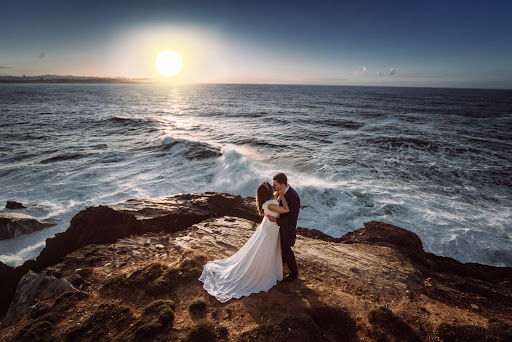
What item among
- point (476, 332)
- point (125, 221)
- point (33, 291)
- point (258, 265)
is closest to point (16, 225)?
point (125, 221)

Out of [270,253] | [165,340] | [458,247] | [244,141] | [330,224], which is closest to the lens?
[165,340]

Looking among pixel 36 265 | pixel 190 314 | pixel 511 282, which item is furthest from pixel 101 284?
pixel 511 282

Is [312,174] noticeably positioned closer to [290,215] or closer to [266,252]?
[290,215]

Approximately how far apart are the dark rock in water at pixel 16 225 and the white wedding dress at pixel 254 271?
1130cm

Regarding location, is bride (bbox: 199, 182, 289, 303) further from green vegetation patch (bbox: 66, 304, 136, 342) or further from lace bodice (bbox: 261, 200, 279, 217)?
green vegetation patch (bbox: 66, 304, 136, 342)

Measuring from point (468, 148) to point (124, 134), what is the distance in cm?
4220

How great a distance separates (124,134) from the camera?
32688 mm

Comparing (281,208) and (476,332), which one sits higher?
(281,208)

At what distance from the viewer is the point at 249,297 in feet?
18.9

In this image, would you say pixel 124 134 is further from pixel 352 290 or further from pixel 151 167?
pixel 352 290

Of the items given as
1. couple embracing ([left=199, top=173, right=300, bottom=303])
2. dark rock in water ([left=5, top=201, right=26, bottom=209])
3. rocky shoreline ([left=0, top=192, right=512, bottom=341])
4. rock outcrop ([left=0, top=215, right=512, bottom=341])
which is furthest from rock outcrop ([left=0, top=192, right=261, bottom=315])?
dark rock in water ([left=5, top=201, right=26, bottom=209])

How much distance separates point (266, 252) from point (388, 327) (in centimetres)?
302

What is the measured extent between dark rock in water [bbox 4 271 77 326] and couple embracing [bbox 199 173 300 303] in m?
3.70

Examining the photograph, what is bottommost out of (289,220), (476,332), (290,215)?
(476,332)
